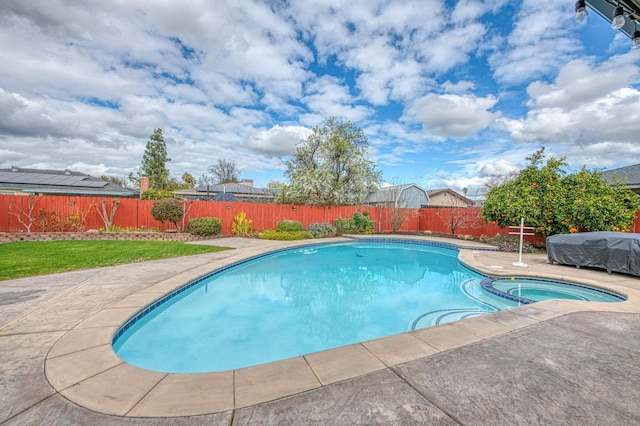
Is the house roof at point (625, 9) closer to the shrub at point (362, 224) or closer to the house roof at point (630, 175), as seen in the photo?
the house roof at point (630, 175)

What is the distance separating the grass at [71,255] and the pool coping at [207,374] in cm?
360

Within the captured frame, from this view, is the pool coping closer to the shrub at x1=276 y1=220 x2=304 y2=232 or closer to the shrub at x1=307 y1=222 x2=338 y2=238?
the shrub at x1=276 y1=220 x2=304 y2=232

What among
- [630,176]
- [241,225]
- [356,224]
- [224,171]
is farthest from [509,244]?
[224,171]

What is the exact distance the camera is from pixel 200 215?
12.7 m

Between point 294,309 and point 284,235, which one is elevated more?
point 284,235

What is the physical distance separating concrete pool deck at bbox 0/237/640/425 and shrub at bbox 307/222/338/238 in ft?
34.1

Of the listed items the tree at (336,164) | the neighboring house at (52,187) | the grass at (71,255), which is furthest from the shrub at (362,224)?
the neighboring house at (52,187)

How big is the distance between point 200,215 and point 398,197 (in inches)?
444

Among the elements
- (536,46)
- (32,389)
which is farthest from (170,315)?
(536,46)

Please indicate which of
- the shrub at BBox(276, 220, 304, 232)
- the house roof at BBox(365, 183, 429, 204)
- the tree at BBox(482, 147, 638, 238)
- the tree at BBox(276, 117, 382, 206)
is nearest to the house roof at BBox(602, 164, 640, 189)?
the tree at BBox(482, 147, 638, 238)

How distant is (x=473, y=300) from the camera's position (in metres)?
5.28

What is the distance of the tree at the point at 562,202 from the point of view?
8562 mm

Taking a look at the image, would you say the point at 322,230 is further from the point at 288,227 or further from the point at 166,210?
the point at 166,210

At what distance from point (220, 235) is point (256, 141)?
2188 centimetres
